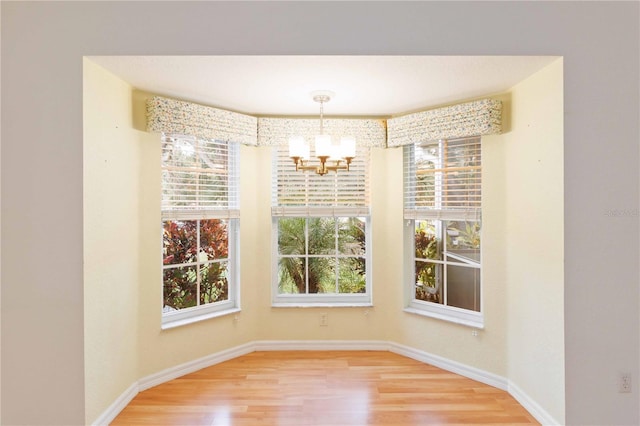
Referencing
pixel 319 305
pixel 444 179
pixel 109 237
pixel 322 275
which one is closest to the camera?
pixel 109 237

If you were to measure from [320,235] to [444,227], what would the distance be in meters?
1.18

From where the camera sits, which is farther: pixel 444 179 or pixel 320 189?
pixel 320 189

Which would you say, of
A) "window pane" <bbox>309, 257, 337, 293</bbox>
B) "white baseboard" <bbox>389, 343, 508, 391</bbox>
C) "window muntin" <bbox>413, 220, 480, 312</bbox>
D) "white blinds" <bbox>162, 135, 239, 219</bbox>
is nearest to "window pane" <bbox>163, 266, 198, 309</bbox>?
"white blinds" <bbox>162, 135, 239, 219</bbox>

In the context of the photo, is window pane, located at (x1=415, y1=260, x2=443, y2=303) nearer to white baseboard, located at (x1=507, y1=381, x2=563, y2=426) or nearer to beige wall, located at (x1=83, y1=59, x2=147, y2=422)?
white baseboard, located at (x1=507, y1=381, x2=563, y2=426)

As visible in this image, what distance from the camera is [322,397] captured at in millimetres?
2912

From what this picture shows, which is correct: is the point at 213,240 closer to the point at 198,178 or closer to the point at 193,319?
the point at 198,178

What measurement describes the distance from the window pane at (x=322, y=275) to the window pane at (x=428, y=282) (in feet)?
2.69

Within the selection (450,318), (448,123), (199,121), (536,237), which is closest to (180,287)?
(199,121)

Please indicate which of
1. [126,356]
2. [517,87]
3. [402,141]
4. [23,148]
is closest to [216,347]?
[126,356]

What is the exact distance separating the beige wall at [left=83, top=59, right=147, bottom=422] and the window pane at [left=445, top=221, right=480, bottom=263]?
263 centimetres

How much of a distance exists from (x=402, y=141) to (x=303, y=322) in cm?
197

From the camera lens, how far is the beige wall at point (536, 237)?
2.45 meters

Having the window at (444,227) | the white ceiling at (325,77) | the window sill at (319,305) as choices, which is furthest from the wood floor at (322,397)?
the white ceiling at (325,77)

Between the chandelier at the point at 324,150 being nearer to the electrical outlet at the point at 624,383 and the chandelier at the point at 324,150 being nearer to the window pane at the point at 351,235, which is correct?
the window pane at the point at 351,235
